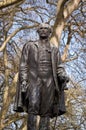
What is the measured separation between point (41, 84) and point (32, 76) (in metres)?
0.19

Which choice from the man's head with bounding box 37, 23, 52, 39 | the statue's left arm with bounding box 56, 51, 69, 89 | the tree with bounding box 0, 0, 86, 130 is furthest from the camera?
the tree with bounding box 0, 0, 86, 130

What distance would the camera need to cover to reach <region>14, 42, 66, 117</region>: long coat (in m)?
7.13

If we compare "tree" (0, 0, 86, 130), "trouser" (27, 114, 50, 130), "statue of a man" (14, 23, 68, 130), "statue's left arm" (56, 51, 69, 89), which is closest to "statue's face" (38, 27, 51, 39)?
"statue of a man" (14, 23, 68, 130)

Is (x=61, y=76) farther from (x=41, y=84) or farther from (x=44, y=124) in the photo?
(x=44, y=124)

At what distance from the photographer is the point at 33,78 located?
23.8 feet

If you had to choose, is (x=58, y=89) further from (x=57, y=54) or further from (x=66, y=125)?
(x=66, y=125)

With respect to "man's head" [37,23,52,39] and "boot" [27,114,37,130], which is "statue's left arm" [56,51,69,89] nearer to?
"man's head" [37,23,52,39]

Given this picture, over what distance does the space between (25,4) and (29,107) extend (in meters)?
16.4

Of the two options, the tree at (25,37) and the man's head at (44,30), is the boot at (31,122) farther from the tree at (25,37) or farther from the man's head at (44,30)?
the tree at (25,37)

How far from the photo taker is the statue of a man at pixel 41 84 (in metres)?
7.11

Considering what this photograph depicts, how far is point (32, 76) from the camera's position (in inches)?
286

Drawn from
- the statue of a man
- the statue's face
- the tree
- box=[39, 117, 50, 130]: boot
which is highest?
the tree

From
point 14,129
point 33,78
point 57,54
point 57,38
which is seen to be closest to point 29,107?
point 33,78

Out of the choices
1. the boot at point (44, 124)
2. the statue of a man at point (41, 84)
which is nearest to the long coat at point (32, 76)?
the statue of a man at point (41, 84)
